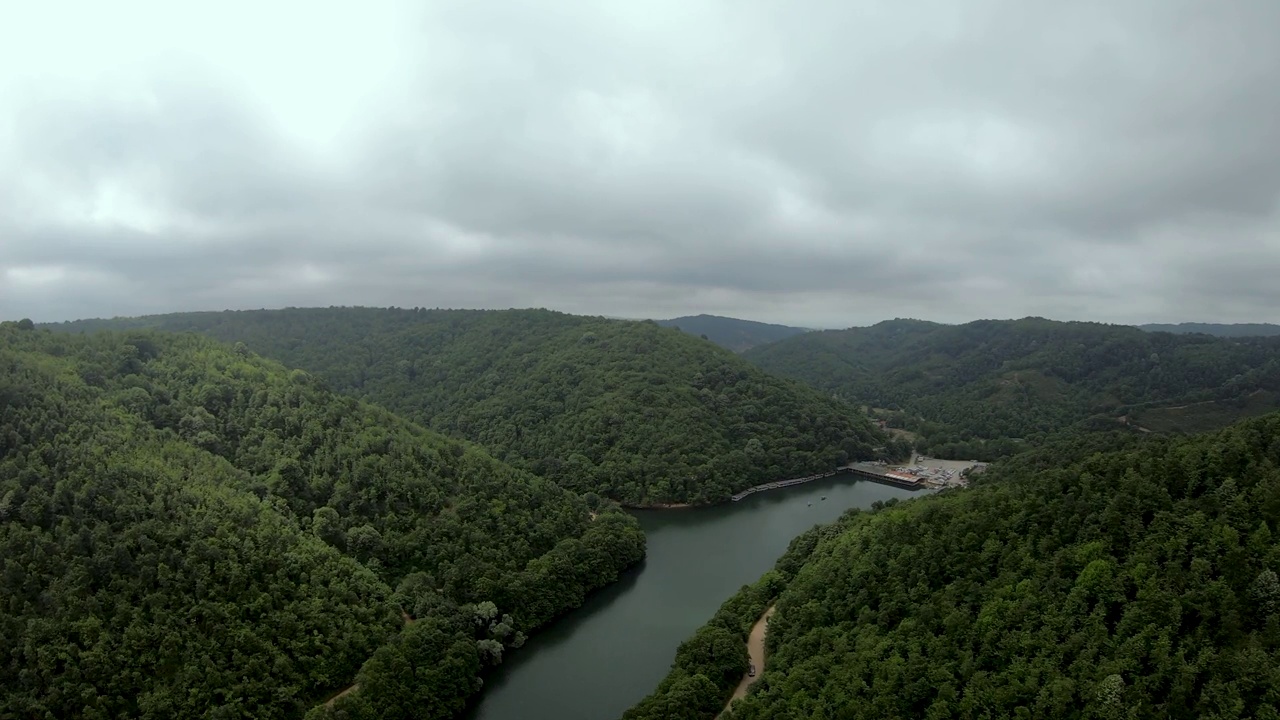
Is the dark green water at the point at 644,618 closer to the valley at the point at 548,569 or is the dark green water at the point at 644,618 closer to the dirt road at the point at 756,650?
the valley at the point at 548,569

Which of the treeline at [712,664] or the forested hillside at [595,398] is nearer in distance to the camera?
the treeline at [712,664]

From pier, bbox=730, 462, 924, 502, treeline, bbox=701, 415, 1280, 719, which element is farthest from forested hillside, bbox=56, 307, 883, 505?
treeline, bbox=701, 415, 1280, 719

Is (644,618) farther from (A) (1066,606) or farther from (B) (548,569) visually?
(A) (1066,606)

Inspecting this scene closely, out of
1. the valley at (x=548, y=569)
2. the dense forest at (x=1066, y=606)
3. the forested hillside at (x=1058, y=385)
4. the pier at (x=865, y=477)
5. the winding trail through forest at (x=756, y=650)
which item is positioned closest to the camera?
the dense forest at (x=1066, y=606)

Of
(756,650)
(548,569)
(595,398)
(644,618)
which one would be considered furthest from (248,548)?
(595,398)

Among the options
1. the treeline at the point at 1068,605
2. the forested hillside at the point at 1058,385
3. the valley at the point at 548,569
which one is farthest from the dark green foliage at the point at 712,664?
the forested hillside at the point at 1058,385

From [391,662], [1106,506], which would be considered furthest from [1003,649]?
[391,662]

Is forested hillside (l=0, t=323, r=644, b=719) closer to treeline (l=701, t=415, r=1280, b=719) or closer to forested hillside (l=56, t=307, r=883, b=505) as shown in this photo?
treeline (l=701, t=415, r=1280, b=719)
